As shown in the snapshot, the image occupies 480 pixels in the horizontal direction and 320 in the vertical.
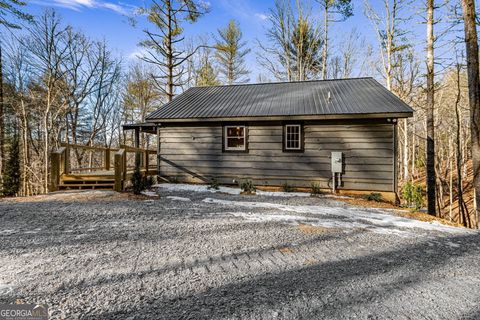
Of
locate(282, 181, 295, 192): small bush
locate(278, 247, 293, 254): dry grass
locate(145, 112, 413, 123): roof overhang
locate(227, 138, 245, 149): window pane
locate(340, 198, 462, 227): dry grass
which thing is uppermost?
locate(145, 112, 413, 123): roof overhang

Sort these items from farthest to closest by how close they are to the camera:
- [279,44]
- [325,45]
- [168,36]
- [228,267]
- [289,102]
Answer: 1. [279,44]
2. [325,45]
3. [168,36]
4. [289,102]
5. [228,267]

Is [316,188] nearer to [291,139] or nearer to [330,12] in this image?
[291,139]

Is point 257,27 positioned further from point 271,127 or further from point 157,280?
point 157,280

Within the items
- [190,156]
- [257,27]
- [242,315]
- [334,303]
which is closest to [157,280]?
[242,315]

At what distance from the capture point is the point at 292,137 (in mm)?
8945

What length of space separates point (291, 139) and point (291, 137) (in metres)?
0.07

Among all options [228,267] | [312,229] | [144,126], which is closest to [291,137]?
[312,229]

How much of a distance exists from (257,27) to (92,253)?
20809 millimetres

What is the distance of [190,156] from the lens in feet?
31.8

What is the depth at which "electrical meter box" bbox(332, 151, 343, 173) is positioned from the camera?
818 cm

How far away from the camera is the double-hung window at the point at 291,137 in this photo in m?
8.87

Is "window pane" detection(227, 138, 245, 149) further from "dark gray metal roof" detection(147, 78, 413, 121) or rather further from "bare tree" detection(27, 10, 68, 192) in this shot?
"bare tree" detection(27, 10, 68, 192)

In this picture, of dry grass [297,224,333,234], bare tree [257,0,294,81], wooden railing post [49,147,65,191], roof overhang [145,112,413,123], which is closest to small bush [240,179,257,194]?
roof overhang [145,112,413,123]

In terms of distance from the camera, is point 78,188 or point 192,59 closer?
point 78,188
